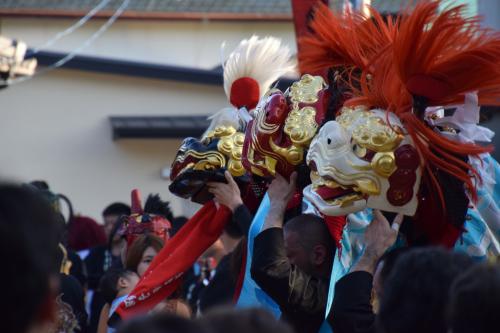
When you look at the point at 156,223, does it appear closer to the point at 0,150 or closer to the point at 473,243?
the point at 473,243

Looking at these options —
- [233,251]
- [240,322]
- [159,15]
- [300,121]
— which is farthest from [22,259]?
[159,15]

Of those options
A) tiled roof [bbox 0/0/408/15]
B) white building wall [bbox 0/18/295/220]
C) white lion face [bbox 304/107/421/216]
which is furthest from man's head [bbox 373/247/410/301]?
tiled roof [bbox 0/0/408/15]

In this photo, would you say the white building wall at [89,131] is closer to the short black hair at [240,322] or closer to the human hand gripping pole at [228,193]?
the human hand gripping pole at [228,193]

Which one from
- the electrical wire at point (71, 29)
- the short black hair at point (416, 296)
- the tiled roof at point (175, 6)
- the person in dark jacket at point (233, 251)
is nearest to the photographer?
the short black hair at point (416, 296)

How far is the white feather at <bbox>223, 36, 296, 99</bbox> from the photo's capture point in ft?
14.1

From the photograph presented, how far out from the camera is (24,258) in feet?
6.42

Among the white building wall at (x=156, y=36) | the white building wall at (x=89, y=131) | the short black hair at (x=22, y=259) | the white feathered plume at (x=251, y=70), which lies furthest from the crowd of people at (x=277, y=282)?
the white building wall at (x=156, y=36)

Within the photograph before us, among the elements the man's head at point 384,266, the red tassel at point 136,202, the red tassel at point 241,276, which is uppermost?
the man's head at point 384,266

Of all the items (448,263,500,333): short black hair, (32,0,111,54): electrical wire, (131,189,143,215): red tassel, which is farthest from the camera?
(32,0,111,54): electrical wire

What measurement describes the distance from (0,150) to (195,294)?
698 centimetres

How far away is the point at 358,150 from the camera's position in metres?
3.46

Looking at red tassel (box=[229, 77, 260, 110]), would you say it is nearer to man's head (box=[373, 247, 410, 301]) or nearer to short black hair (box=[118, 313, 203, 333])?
man's head (box=[373, 247, 410, 301])

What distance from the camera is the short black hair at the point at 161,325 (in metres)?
1.89

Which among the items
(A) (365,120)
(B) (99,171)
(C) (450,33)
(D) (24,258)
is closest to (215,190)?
(A) (365,120)
